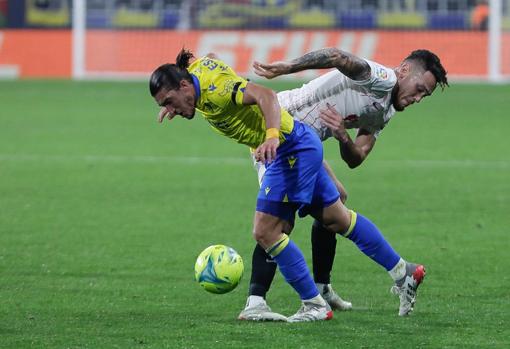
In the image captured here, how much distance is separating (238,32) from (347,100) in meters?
22.0

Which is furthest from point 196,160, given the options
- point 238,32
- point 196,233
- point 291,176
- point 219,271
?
point 238,32

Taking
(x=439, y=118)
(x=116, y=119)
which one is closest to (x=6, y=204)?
(x=116, y=119)

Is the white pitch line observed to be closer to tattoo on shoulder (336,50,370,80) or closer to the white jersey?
the white jersey

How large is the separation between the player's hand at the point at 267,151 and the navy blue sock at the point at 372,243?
1140 mm

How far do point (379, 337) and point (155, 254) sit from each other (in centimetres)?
362

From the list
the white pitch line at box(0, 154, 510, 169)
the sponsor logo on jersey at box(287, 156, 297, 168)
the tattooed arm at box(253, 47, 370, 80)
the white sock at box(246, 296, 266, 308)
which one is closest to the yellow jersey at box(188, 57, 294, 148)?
the sponsor logo on jersey at box(287, 156, 297, 168)

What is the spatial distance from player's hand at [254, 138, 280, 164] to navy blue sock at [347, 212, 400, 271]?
1140 millimetres

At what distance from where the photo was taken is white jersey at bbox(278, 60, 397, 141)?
7.89 m

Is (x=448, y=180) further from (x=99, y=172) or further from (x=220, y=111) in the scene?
(x=220, y=111)

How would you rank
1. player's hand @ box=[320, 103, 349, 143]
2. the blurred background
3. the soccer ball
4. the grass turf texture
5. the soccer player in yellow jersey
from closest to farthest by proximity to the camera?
the soccer player in yellow jersey, the grass turf texture, the soccer ball, player's hand @ box=[320, 103, 349, 143], the blurred background

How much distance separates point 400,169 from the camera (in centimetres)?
1636

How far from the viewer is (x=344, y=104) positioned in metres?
8.10

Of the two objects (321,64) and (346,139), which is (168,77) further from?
(346,139)

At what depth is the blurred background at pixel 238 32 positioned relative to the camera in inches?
1137
